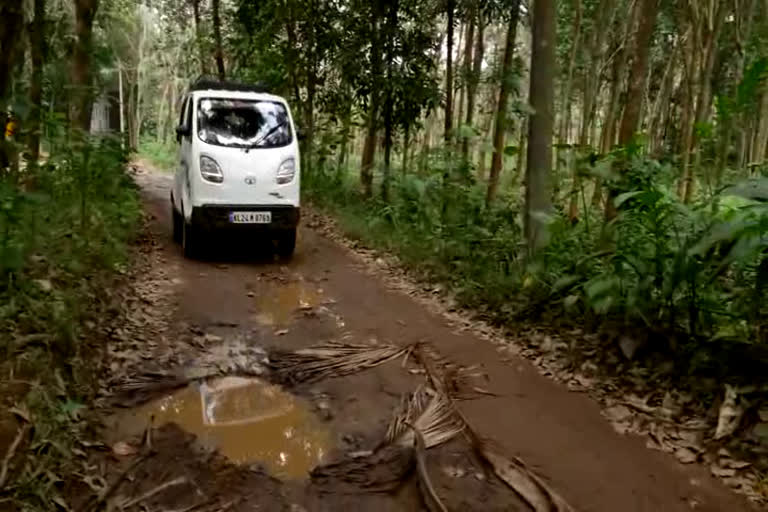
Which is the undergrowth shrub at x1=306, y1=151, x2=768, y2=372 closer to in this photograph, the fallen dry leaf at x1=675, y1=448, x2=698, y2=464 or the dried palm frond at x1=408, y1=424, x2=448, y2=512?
the fallen dry leaf at x1=675, y1=448, x2=698, y2=464

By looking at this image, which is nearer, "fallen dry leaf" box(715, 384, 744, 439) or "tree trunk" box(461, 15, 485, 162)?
"fallen dry leaf" box(715, 384, 744, 439)

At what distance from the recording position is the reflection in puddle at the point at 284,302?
245 inches

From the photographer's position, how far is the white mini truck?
7.93m

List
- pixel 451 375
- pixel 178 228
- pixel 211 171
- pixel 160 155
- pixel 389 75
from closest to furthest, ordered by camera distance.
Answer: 1. pixel 451 375
2. pixel 211 171
3. pixel 178 228
4. pixel 389 75
5. pixel 160 155

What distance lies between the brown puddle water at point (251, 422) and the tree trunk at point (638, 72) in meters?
4.29

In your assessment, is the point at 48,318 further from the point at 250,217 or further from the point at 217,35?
the point at 217,35

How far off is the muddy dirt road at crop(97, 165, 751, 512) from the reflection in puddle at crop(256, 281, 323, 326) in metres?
0.03

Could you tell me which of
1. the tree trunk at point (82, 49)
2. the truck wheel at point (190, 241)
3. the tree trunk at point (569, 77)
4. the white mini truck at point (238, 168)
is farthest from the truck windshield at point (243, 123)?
the tree trunk at point (569, 77)

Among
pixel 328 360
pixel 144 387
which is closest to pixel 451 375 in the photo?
pixel 328 360

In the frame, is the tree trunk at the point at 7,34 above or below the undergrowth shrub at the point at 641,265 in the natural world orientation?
above

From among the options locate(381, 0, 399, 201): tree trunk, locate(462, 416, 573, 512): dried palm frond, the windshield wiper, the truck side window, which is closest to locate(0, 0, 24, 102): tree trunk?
the windshield wiper

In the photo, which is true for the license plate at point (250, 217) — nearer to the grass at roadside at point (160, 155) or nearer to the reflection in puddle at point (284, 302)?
the reflection in puddle at point (284, 302)

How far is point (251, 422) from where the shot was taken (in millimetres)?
4094

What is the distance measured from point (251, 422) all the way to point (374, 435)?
78 centimetres
